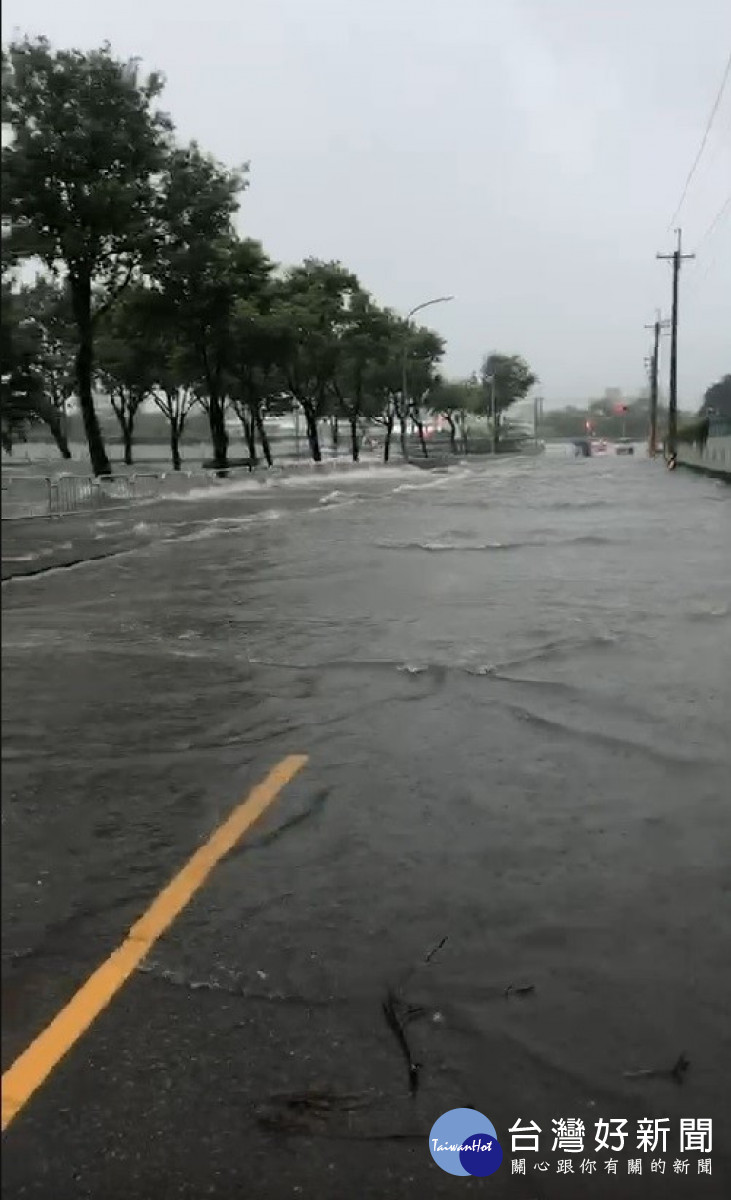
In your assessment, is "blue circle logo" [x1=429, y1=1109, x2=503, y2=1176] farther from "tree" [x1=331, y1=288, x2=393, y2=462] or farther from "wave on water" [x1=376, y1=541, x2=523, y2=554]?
"tree" [x1=331, y1=288, x2=393, y2=462]

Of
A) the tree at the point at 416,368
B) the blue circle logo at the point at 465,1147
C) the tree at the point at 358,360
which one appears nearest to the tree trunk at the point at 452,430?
the tree at the point at 416,368

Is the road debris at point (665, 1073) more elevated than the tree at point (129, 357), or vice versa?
the tree at point (129, 357)

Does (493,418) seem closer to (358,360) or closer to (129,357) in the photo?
(358,360)

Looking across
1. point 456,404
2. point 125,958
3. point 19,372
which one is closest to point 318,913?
point 125,958

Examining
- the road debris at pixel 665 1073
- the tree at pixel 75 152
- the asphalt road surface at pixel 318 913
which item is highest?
the tree at pixel 75 152

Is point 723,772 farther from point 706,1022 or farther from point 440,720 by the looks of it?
point 706,1022

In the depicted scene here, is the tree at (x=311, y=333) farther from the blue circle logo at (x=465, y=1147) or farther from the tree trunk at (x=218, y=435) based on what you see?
the blue circle logo at (x=465, y=1147)
